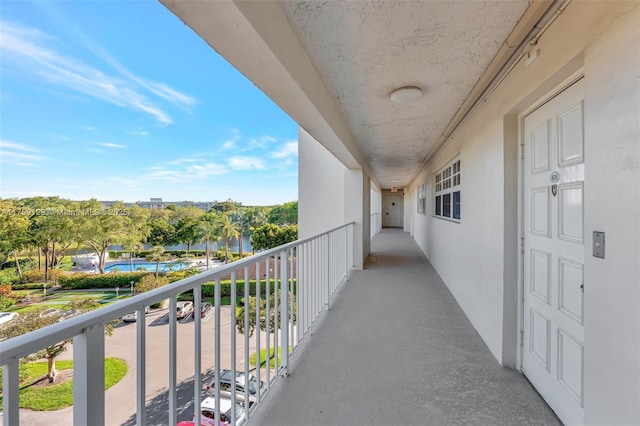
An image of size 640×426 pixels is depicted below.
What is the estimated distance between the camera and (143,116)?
3028 cm

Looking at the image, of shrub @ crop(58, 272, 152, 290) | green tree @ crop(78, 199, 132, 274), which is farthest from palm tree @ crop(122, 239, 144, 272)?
shrub @ crop(58, 272, 152, 290)

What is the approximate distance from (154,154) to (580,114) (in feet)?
123

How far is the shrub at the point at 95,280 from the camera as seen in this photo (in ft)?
29.2

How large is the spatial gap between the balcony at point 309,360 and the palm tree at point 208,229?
44.4 ft

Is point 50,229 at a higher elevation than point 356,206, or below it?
below

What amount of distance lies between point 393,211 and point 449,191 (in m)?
10.9

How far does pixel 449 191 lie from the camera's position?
13.7ft

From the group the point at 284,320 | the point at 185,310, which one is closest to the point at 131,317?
the point at 185,310

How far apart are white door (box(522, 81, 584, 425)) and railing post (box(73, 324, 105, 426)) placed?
2.03 m

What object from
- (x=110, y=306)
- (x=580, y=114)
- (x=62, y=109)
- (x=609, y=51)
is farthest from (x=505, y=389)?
(x=62, y=109)

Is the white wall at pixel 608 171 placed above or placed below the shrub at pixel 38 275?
above

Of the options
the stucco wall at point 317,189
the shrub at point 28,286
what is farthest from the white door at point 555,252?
the shrub at point 28,286

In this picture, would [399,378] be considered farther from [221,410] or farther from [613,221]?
[613,221]

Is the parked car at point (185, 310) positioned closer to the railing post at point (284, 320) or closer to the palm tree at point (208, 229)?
the railing post at point (284, 320)
